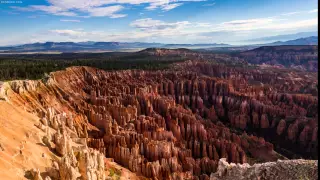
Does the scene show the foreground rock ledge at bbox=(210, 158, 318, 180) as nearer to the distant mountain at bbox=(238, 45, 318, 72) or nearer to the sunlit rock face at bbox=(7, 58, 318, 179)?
the sunlit rock face at bbox=(7, 58, 318, 179)

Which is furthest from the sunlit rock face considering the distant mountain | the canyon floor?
the distant mountain

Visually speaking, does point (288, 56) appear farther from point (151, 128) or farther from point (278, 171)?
point (278, 171)

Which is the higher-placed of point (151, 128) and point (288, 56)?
point (288, 56)

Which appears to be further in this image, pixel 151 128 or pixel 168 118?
pixel 168 118

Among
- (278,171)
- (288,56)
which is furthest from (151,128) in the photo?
(288,56)

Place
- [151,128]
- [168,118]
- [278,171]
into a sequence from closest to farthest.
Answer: [278,171] < [151,128] < [168,118]

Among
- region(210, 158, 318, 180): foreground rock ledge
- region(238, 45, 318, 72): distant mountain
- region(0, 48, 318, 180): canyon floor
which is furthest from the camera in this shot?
region(238, 45, 318, 72): distant mountain

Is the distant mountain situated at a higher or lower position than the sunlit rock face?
higher
